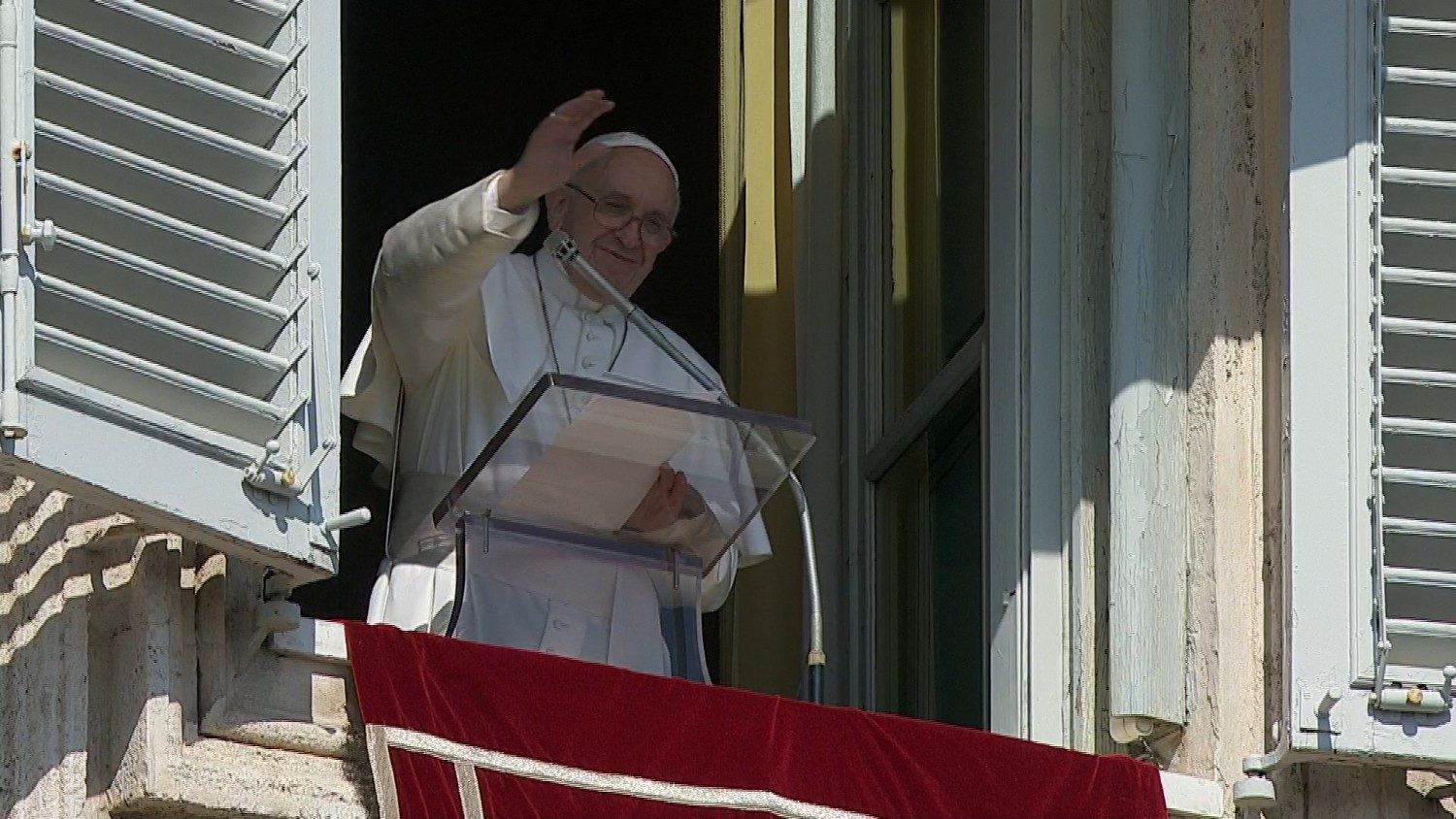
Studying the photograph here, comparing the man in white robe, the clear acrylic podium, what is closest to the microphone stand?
the man in white robe

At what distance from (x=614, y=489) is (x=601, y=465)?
2.7 inches

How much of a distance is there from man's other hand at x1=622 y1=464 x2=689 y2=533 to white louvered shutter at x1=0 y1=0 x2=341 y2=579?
62 cm

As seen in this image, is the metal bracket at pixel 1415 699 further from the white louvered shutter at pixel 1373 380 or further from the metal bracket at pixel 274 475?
the metal bracket at pixel 274 475

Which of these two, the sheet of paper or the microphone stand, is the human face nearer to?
the microphone stand

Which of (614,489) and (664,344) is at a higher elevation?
(664,344)

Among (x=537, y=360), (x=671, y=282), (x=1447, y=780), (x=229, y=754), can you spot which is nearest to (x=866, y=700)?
(x=537, y=360)

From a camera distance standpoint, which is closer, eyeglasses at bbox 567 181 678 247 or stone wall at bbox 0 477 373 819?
stone wall at bbox 0 477 373 819

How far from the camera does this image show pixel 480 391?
5797mm

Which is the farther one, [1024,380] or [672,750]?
[1024,380]

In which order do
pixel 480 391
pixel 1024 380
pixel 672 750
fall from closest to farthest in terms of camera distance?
1. pixel 672 750
2. pixel 1024 380
3. pixel 480 391

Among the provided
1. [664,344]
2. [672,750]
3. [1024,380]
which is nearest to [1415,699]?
[1024,380]

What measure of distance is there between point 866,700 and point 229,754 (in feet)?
6.60

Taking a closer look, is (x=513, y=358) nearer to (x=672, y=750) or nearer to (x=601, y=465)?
(x=601, y=465)

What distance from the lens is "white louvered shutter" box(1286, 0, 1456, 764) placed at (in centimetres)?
509
